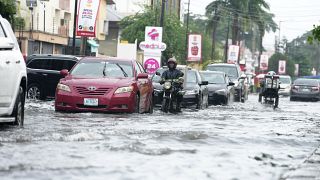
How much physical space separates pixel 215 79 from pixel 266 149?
19.7m

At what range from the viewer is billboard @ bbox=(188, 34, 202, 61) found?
167 ft

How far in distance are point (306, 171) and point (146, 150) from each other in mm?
2085

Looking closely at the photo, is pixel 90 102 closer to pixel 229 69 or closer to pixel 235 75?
pixel 235 75

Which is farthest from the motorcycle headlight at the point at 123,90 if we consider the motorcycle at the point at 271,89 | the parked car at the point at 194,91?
the motorcycle at the point at 271,89

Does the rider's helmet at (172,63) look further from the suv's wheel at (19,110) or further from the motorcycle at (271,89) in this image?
the motorcycle at (271,89)

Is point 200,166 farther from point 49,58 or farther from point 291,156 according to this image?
point 49,58

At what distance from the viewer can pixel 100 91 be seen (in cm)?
1709

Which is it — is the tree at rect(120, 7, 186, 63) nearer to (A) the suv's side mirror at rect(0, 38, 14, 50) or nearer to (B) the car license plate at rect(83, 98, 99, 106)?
(B) the car license plate at rect(83, 98, 99, 106)

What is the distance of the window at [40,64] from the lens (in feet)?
83.1

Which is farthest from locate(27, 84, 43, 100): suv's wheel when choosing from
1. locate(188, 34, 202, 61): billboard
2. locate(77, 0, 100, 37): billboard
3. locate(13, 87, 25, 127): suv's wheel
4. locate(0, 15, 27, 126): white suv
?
locate(188, 34, 202, 61): billboard

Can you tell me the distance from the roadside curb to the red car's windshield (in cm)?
908

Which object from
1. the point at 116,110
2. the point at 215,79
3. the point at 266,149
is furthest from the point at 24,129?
the point at 215,79

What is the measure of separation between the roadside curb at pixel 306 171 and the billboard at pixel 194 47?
41.1 metres

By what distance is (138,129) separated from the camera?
12781 mm
